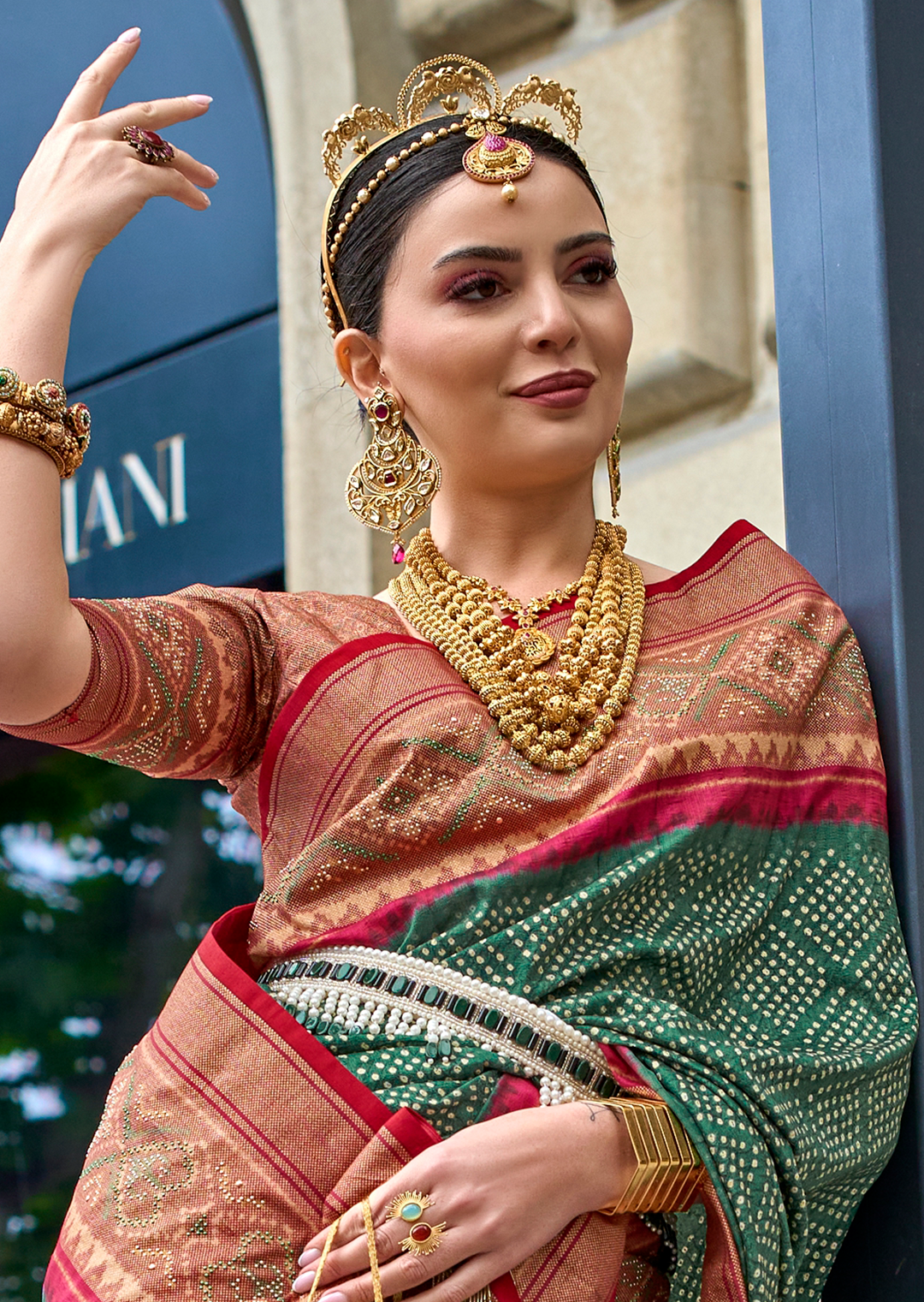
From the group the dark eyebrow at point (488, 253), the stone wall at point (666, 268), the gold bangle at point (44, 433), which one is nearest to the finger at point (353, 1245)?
the gold bangle at point (44, 433)

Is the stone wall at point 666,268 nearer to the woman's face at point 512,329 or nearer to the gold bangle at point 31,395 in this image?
the woman's face at point 512,329

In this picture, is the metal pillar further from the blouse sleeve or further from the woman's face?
the blouse sleeve

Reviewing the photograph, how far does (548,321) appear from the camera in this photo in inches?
62.8

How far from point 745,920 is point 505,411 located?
0.50m

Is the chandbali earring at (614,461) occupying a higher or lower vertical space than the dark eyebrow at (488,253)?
lower

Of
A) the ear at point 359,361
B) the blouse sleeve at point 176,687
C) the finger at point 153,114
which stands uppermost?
the finger at point 153,114

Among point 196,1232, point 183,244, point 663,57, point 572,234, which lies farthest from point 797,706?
point 183,244

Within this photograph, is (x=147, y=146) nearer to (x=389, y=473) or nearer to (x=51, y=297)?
(x=51, y=297)

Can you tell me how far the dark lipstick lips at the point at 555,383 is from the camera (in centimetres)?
161

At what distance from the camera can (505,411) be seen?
163 centimetres

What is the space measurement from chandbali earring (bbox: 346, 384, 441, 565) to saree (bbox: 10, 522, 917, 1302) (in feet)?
0.43

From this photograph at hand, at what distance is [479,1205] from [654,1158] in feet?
0.47

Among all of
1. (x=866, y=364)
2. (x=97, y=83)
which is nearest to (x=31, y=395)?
(x=97, y=83)

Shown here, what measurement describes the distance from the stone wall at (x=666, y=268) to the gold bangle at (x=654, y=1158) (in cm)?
164
